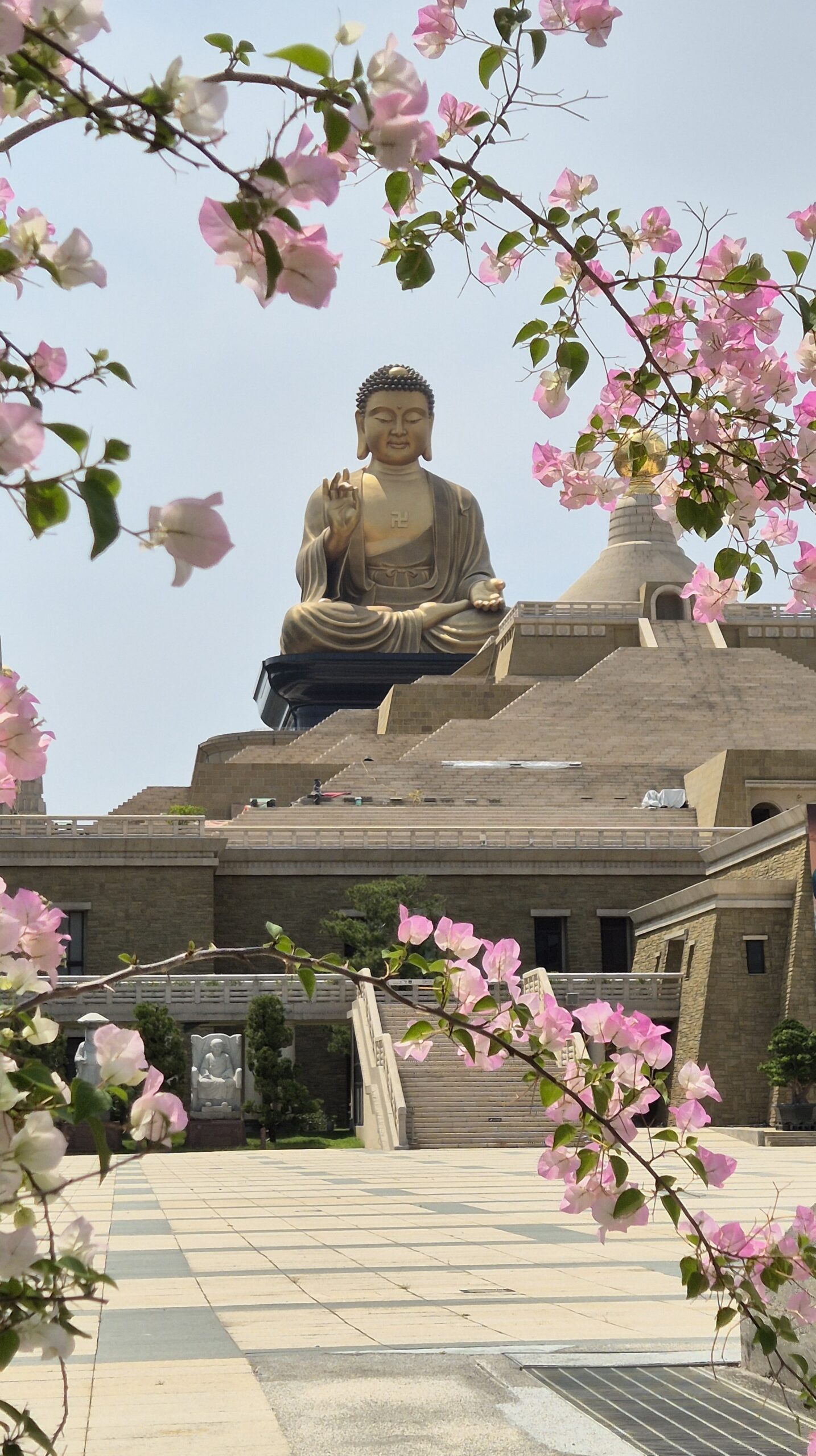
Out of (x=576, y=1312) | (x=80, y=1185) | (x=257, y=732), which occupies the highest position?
(x=257, y=732)

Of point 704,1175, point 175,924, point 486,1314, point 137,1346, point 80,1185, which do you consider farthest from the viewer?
point 175,924

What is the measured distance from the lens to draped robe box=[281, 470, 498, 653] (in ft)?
161

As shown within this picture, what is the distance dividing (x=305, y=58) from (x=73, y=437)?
0.57 m

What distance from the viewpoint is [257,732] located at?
4741cm

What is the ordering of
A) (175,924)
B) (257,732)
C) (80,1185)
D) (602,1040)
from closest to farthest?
(602,1040) → (80,1185) → (175,924) → (257,732)

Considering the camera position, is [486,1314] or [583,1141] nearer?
[583,1141]

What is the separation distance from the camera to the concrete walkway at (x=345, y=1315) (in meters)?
5.41

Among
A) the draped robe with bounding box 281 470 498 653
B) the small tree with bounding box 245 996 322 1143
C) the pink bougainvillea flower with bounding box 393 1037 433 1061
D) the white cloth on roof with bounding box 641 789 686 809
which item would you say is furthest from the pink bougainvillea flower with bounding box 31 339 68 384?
the draped robe with bounding box 281 470 498 653

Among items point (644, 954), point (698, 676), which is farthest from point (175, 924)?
point (698, 676)

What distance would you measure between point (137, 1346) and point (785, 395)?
15.9ft

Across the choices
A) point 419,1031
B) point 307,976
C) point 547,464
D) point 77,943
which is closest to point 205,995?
point 77,943

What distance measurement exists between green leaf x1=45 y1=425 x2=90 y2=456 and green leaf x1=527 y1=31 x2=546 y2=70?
145cm

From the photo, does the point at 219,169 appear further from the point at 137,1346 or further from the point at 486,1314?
the point at 486,1314

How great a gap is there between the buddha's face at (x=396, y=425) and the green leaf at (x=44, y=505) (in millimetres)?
50200
